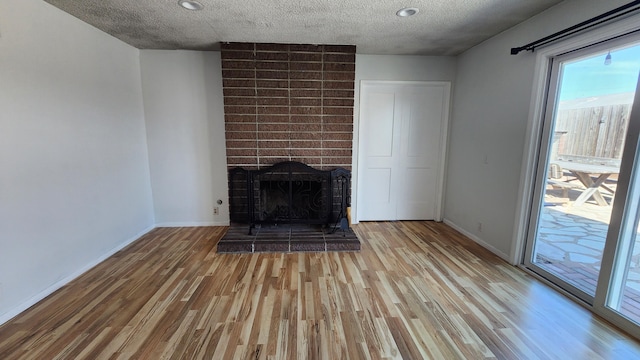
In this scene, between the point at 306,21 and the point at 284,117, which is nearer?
the point at 306,21

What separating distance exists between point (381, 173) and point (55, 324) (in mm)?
3603

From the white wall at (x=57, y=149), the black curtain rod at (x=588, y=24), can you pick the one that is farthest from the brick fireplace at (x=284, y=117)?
the black curtain rod at (x=588, y=24)

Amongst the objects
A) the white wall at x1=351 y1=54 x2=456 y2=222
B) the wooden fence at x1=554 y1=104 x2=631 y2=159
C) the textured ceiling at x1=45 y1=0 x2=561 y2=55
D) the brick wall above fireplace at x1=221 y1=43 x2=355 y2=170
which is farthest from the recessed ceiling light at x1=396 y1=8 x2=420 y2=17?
the wooden fence at x1=554 y1=104 x2=631 y2=159

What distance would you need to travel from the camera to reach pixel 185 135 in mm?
3549

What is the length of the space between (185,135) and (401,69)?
309 centimetres

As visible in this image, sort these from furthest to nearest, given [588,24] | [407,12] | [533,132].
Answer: [533,132]
[407,12]
[588,24]

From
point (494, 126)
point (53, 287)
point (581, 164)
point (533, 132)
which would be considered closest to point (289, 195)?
point (53, 287)

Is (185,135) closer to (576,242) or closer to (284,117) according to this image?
(284,117)

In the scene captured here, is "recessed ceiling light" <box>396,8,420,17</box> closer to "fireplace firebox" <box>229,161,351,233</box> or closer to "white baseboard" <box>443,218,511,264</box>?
"fireplace firebox" <box>229,161,351,233</box>

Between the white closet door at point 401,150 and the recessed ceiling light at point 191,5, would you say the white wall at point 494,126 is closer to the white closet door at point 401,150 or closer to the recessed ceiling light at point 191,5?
the white closet door at point 401,150

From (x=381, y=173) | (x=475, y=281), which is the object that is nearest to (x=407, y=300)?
(x=475, y=281)

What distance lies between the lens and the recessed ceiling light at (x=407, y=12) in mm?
2246

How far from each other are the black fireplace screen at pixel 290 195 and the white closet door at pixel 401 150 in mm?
519

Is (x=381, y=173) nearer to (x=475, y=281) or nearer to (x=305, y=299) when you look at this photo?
(x=475, y=281)
